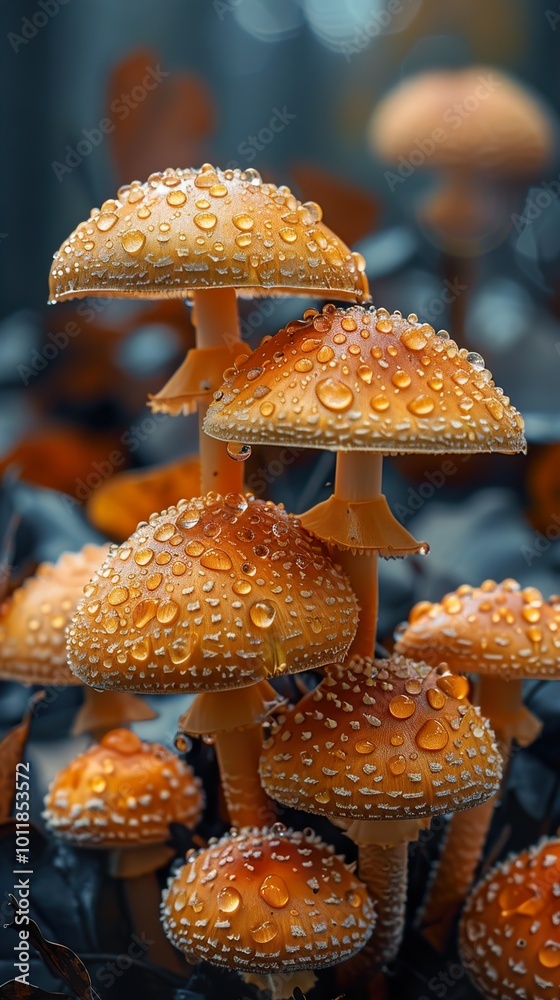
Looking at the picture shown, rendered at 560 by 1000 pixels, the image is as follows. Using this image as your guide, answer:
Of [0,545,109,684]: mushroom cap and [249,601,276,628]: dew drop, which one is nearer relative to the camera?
[249,601,276,628]: dew drop

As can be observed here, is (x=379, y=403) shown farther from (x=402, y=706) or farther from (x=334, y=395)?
(x=402, y=706)

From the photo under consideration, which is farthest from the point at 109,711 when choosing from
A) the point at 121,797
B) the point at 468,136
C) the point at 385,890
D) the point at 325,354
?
the point at 468,136

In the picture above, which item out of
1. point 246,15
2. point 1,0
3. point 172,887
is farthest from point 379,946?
point 1,0

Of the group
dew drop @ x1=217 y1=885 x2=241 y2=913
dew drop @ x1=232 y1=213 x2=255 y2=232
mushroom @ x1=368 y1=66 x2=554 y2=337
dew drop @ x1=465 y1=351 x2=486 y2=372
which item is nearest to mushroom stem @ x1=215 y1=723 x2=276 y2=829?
dew drop @ x1=217 y1=885 x2=241 y2=913

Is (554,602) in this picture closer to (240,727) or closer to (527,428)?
(240,727)

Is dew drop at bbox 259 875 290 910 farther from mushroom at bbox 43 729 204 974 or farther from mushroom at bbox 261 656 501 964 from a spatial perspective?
mushroom at bbox 43 729 204 974

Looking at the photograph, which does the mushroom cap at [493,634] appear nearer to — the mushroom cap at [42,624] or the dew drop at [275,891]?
the dew drop at [275,891]
